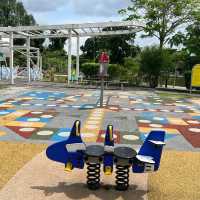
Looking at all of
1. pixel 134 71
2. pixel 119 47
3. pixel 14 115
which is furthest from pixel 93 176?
pixel 119 47

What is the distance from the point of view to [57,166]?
5.61m

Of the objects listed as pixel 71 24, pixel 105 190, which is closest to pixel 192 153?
pixel 105 190

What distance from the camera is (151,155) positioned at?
4742 mm

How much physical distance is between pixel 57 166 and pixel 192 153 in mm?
3067

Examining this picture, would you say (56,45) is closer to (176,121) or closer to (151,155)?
(176,121)

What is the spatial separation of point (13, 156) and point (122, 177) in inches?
98.7

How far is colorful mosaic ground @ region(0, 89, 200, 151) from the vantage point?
798 cm

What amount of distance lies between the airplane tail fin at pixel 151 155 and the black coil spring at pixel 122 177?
5.8 inches

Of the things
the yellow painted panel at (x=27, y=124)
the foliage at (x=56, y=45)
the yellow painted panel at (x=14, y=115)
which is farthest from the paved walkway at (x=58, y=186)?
the foliage at (x=56, y=45)

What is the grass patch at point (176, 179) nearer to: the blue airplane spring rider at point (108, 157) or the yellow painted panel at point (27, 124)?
the blue airplane spring rider at point (108, 157)

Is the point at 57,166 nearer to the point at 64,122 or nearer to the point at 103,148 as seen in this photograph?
the point at 103,148

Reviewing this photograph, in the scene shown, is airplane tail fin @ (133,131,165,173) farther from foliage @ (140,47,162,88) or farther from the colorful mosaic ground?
foliage @ (140,47,162,88)

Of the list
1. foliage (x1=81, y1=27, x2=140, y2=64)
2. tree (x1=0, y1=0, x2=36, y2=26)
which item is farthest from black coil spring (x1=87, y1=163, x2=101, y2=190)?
tree (x1=0, y1=0, x2=36, y2=26)

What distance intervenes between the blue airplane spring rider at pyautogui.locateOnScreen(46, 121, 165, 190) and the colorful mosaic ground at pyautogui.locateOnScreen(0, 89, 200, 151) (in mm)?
2751
